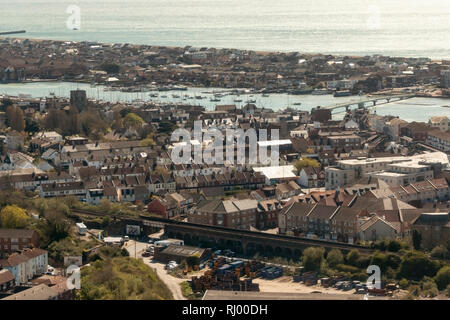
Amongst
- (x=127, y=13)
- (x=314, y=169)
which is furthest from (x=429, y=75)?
(x=127, y=13)

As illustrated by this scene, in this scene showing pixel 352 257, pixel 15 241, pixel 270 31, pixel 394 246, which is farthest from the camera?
pixel 270 31

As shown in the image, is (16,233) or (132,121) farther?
(132,121)

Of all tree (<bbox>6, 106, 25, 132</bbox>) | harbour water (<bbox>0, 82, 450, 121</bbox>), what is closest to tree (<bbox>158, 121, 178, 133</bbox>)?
tree (<bbox>6, 106, 25, 132</bbox>)

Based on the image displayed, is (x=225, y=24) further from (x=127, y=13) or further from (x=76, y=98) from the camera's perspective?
(x=76, y=98)

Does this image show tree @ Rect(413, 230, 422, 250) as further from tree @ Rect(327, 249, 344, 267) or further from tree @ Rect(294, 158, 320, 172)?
tree @ Rect(294, 158, 320, 172)

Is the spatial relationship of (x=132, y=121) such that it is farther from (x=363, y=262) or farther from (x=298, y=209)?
(x=363, y=262)

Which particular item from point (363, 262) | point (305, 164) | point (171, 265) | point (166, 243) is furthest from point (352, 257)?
point (305, 164)

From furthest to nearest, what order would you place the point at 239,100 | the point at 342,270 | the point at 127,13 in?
the point at 127,13 < the point at 239,100 < the point at 342,270
